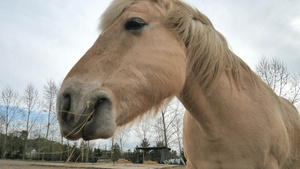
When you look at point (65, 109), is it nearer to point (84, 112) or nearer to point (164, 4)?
point (84, 112)

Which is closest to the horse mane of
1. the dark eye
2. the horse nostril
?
Answer: the dark eye

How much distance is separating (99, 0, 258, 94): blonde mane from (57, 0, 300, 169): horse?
0.01 meters

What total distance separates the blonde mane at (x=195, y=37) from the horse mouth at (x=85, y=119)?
40.0 inches

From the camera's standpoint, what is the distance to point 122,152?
115ft

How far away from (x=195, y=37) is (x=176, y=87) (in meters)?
0.64

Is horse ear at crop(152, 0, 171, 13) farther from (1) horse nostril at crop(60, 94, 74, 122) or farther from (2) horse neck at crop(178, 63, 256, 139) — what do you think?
(1) horse nostril at crop(60, 94, 74, 122)

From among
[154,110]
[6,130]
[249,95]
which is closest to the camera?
[154,110]

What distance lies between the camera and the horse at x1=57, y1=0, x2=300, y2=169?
4.53ft

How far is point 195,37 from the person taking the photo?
2102 mm

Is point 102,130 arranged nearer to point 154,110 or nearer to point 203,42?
point 154,110

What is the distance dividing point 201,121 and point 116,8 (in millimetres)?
1539

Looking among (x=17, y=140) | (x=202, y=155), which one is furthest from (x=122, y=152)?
(x=202, y=155)

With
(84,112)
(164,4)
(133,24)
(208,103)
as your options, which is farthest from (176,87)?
(164,4)

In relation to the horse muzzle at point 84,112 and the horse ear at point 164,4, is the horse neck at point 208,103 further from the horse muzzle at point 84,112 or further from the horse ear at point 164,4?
the horse muzzle at point 84,112
